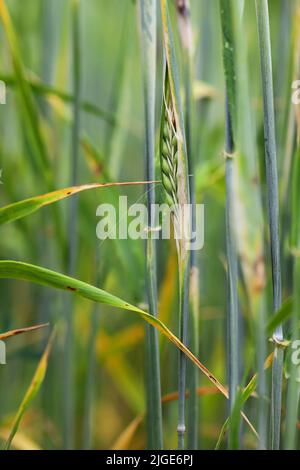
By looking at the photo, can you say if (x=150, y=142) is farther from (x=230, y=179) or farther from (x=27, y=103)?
(x=27, y=103)

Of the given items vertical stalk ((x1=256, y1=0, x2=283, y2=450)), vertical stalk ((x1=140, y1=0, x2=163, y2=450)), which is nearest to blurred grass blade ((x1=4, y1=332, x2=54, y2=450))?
vertical stalk ((x1=140, y1=0, x2=163, y2=450))

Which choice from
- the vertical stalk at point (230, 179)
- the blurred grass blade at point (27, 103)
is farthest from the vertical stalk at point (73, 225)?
the vertical stalk at point (230, 179)

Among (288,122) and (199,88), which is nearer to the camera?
(288,122)

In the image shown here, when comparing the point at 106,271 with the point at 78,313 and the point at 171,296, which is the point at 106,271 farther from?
the point at 78,313

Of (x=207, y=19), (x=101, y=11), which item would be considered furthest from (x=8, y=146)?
(x=207, y=19)

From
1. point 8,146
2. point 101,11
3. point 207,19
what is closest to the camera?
point 207,19

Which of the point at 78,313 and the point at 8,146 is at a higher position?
the point at 8,146

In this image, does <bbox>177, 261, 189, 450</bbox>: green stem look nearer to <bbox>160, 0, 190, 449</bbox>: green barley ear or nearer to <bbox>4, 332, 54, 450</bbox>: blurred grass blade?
<bbox>160, 0, 190, 449</bbox>: green barley ear
